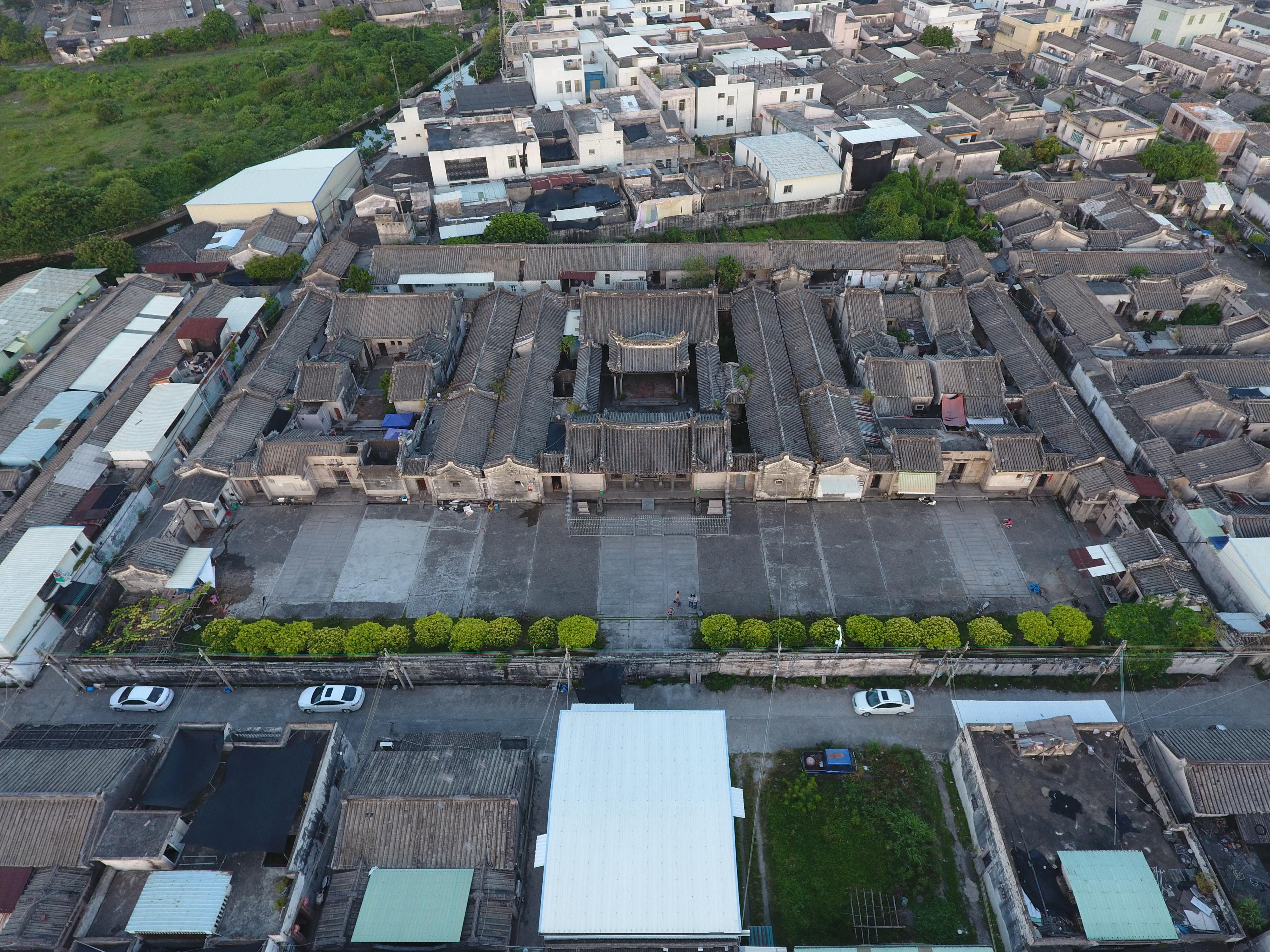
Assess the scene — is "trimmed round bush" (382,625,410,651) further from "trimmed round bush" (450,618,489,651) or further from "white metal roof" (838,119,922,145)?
"white metal roof" (838,119,922,145)

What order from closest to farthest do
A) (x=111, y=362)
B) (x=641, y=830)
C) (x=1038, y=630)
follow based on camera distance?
(x=641, y=830) < (x=1038, y=630) < (x=111, y=362)

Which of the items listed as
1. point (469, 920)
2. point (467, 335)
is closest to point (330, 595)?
point (469, 920)

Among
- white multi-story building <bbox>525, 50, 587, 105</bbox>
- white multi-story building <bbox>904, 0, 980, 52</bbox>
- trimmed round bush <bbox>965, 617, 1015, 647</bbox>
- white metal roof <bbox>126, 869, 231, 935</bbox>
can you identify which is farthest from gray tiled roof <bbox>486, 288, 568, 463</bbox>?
white multi-story building <bbox>904, 0, 980, 52</bbox>

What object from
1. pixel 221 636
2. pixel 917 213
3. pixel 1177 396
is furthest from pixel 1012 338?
pixel 221 636

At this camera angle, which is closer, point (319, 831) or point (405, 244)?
point (319, 831)

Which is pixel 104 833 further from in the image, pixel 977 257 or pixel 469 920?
pixel 977 257

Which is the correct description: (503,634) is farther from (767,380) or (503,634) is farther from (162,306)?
(162,306)
